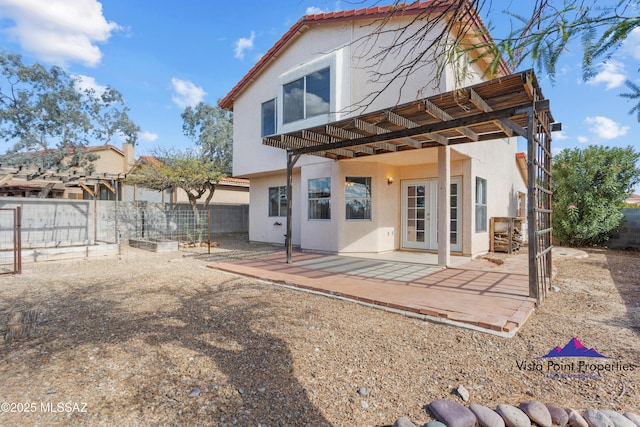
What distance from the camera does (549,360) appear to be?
294 centimetres

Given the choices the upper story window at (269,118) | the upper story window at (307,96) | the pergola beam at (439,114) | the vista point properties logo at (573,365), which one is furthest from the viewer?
the upper story window at (269,118)

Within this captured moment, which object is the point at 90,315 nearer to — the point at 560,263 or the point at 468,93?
the point at 468,93

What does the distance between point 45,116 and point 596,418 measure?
21472mm

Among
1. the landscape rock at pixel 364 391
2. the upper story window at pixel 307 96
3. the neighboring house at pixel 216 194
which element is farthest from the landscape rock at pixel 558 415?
the neighboring house at pixel 216 194

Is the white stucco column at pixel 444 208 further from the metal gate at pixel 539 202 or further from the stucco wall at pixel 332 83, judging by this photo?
the metal gate at pixel 539 202

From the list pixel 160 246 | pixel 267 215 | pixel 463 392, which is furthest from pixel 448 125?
pixel 160 246

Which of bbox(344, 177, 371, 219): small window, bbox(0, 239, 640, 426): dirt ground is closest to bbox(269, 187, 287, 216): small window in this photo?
bbox(344, 177, 371, 219): small window

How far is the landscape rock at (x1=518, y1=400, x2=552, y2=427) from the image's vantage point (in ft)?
6.84

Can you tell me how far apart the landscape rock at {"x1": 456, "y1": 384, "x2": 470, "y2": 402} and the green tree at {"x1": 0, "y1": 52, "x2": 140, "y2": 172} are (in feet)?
64.3

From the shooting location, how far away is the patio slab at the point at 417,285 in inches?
156

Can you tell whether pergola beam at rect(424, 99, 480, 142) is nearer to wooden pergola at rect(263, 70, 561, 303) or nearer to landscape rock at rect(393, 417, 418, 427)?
wooden pergola at rect(263, 70, 561, 303)

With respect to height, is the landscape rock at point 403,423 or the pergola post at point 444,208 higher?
the pergola post at point 444,208

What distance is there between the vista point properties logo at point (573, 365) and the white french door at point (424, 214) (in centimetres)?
597

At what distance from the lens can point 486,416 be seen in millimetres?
2123
